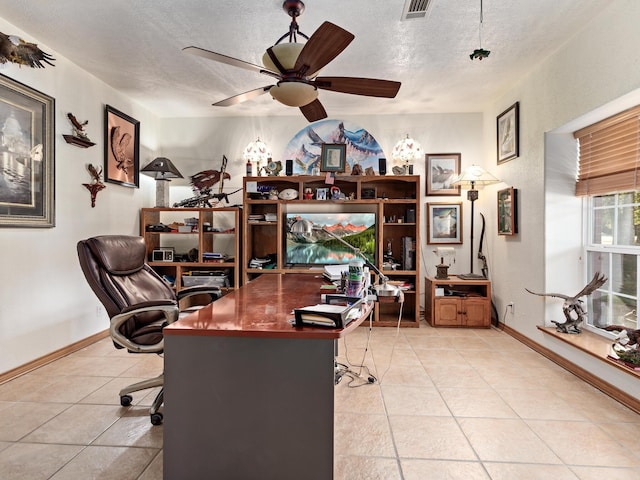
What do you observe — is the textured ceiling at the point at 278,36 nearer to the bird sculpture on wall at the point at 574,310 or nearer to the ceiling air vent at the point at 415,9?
the ceiling air vent at the point at 415,9

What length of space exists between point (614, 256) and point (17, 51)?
4.50 metres

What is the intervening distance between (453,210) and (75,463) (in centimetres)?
435

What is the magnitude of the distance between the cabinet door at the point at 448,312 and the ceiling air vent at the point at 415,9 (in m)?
2.92

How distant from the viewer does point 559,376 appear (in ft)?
9.29

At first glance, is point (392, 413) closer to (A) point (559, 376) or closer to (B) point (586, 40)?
(A) point (559, 376)

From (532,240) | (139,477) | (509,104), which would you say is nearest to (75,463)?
(139,477)

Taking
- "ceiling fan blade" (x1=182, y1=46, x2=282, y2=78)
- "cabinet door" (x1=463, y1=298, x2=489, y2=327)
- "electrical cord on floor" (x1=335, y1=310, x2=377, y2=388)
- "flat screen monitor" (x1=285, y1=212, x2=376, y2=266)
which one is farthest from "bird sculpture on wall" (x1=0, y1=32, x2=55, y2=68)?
"cabinet door" (x1=463, y1=298, x2=489, y2=327)

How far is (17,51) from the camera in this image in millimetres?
2365

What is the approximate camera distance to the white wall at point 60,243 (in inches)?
110

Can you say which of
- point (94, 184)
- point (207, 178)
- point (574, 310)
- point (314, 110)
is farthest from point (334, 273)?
point (207, 178)

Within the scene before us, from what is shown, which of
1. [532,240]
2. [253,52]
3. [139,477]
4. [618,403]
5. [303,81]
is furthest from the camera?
[532,240]

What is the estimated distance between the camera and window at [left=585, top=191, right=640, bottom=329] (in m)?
2.69

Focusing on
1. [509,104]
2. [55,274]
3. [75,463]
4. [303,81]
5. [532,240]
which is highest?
[509,104]

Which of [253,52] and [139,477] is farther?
[253,52]
